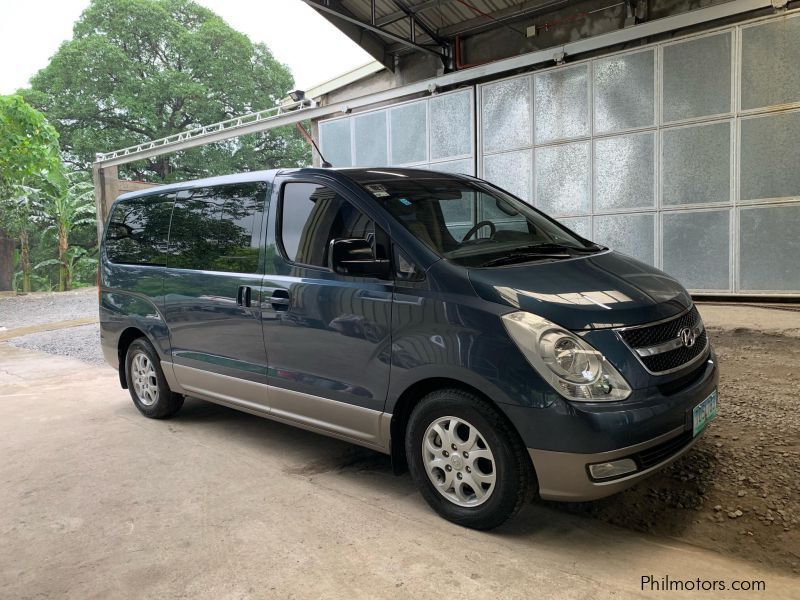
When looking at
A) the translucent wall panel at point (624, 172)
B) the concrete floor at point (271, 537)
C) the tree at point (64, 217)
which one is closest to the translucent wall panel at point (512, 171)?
the translucent wall panel at point (624, 172)

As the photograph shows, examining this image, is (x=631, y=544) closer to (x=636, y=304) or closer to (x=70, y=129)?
(x=636, y=304)

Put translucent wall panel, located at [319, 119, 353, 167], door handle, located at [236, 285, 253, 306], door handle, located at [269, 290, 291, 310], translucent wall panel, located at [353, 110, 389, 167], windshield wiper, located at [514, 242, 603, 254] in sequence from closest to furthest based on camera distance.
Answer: windshield wiper, located at [514, 242, 603, 254] → door handle, located at [269, 290, 291, 310] → door handle, located at [236, 285, 253, 306] → translucent wall panel, located at [353, 110, 389, 167] → translucent wall panel, located at [319, 119, 353, 167]

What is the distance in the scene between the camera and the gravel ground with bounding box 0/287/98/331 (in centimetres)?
1325

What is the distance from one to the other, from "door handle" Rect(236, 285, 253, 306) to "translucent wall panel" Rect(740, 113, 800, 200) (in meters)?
7.12

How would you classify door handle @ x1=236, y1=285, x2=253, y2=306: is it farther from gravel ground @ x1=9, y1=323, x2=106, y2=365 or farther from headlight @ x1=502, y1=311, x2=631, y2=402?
gravel ground @ x1=9, y1=323, x2=106, y2=365

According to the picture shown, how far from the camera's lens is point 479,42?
1073cm

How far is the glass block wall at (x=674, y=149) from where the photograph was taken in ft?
26.4

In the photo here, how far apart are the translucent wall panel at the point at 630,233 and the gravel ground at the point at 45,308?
10.6 m

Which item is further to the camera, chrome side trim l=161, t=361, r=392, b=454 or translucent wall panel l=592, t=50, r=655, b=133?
translucent wall panel l=592, t=50, r=655, b=133

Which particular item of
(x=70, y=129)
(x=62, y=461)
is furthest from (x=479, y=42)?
(x=70, y=129)

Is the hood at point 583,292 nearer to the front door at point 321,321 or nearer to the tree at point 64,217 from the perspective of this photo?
the front door at point 321,321

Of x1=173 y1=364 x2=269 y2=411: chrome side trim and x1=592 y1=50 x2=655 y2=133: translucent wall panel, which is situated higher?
x1=592 y1=50 x2=655 y2=133: translucent wall panel

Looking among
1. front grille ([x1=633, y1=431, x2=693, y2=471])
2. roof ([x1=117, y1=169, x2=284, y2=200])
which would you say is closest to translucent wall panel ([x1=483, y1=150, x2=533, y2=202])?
roof ([x1=117, y1=169, x2=284, y2=200])

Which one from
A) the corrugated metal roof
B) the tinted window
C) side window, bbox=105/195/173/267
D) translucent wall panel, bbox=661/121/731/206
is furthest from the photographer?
the corrugated metal roof
